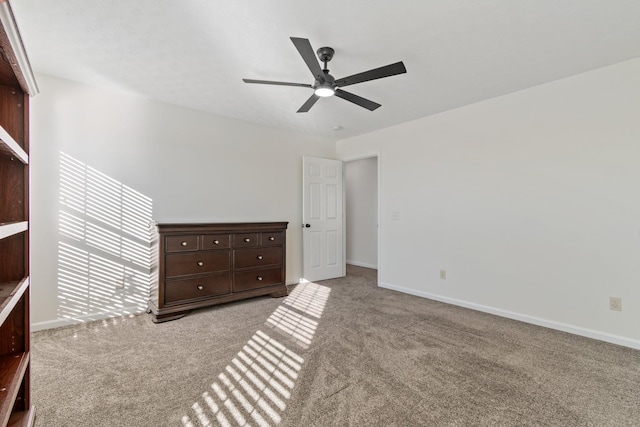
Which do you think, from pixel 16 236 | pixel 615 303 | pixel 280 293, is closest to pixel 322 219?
pixel 280 293

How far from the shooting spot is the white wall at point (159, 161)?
2.78 m

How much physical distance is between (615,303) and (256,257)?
3.57 metres

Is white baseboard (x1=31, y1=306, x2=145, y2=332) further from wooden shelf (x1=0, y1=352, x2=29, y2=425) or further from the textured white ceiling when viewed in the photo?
the textured white ceiling

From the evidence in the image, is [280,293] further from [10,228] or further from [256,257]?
[10,228]

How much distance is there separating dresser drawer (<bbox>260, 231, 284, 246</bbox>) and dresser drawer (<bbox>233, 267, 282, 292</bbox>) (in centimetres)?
34

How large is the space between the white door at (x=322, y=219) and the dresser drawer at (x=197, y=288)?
1505 millimetres

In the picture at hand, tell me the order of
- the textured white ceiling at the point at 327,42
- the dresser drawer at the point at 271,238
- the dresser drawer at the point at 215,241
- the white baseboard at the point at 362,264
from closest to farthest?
the textured white ceiling at the point at 327,42
the dresser drawer at the point at 215,241
the dresser drawer at the point at 271,238
the white baseboard at the point at 362,264

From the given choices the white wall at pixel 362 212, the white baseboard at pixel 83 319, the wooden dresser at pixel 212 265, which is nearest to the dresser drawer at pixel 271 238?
the wooden dresser at pixel 212 265

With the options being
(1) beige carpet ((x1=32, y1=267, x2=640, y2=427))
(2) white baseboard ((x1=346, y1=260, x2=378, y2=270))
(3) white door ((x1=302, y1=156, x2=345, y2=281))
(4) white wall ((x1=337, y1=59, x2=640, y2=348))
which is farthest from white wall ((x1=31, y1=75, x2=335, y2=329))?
(2) white baseboard ((x1=346, y1=260, x2=378, y2=270))

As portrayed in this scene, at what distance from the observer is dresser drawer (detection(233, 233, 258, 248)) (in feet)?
11.4

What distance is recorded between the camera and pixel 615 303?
2.54 metres

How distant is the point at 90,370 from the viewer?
2.04 metres

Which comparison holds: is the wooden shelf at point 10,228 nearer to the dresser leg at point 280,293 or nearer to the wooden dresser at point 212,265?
the wooden dresser at point 212,265

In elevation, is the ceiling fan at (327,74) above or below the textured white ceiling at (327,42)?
below
